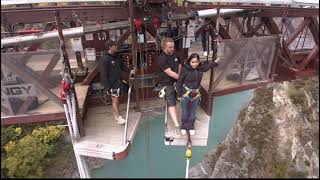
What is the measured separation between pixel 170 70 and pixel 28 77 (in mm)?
2807

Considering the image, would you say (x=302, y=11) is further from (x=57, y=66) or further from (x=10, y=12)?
(x=10, y=12)

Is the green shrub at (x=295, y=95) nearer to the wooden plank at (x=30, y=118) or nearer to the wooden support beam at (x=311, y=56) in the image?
the wooden support beam at (x=311, y=56)

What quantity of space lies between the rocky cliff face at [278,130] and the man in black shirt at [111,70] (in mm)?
11439

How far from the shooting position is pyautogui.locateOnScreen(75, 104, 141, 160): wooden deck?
6.86 metres

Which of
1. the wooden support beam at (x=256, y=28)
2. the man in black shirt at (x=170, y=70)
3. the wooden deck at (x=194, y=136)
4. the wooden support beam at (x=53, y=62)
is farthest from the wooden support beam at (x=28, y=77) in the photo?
the wooden support beam at (x=256, y=28)

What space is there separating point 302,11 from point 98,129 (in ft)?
20.4

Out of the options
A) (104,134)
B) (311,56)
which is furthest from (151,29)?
(311,56)

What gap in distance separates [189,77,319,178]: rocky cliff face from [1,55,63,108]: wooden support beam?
12.4m

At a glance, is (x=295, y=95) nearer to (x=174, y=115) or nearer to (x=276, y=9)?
(x=276, y=9)

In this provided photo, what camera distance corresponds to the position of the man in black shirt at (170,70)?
6.95 meters

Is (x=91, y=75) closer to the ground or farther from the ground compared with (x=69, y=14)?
closer to the ground

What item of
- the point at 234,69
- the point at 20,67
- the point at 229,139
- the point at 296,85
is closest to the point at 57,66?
the point at 20,67

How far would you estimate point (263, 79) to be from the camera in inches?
335

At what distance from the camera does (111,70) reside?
23.8 ft
